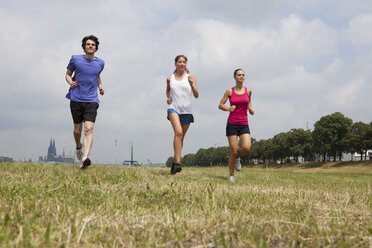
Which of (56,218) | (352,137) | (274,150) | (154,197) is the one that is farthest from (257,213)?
(274,150)

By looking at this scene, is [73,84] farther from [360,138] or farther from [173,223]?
[360,138]

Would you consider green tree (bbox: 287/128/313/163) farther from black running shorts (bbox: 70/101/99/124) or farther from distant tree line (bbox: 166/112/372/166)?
black running shorts (bbox: 70/101/99/124)

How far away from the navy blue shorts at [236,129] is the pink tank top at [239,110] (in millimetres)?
78

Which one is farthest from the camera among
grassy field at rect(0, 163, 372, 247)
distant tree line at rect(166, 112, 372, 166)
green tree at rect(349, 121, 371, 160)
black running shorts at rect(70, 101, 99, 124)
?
distant tree line at rect(166, 112, 372, 166)

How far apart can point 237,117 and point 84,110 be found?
3.73 meters

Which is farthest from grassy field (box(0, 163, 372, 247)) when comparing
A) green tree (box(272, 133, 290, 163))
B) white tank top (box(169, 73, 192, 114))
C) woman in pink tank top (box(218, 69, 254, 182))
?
green tree (box(272, 133, 290, 163))

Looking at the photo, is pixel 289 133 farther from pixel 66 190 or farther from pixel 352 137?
pixel 66 190

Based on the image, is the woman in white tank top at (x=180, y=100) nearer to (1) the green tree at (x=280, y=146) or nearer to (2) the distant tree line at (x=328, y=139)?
(2) the distant tree line at (x=328, y=139)

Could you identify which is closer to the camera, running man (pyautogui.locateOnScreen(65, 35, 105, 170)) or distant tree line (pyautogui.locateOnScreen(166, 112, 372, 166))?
running man (pyautogui.locateOnScreen(65, 35, 105, 170))

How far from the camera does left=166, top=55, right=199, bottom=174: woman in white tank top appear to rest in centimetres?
752

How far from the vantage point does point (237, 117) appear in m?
7.73

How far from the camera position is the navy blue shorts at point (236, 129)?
767cm

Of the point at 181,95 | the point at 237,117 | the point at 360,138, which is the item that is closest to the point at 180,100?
the point at 181,95

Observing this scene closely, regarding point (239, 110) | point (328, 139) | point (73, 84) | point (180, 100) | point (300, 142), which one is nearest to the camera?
point (73, 84)
